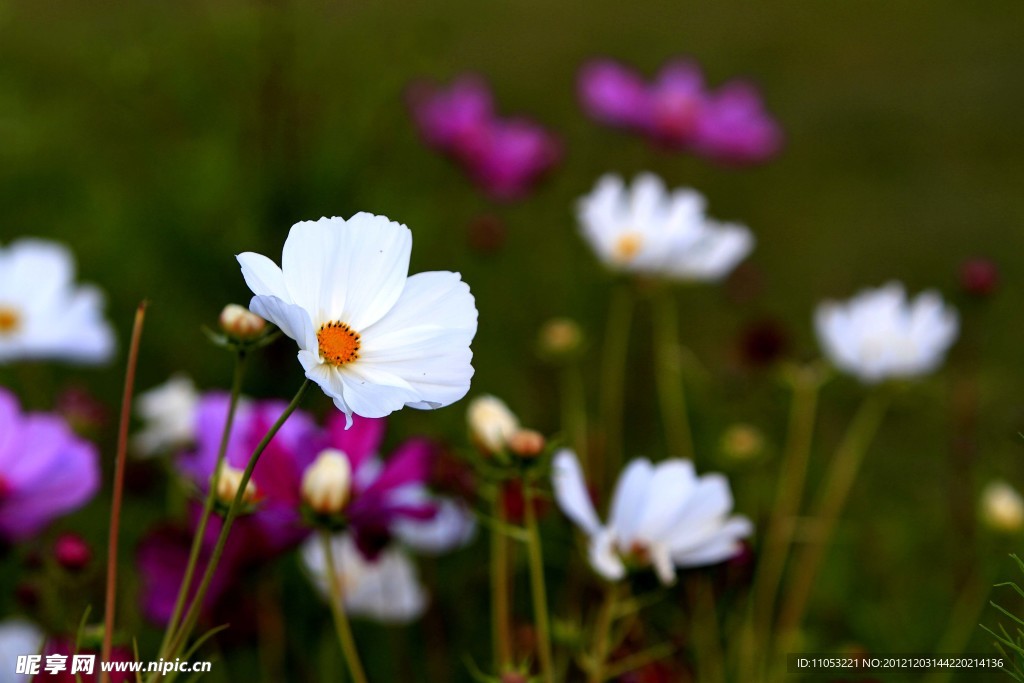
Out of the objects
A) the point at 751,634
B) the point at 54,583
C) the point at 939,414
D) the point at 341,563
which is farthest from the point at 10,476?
the point at 939,414

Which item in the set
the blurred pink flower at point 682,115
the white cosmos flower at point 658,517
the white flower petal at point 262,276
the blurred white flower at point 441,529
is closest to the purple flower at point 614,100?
the blurred pink flower at point 682,115

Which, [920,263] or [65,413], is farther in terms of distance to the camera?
[920,263]

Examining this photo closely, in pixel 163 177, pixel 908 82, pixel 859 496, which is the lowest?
pixel 859 496

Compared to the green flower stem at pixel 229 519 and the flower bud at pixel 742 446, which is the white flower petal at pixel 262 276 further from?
the flower bud at pixel 742 446

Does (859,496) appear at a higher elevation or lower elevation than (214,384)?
lower

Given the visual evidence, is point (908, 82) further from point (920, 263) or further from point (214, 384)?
point (214, 384)

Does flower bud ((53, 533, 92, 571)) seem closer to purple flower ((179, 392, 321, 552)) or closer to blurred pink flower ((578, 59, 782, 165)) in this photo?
purple flower ((179, 392, 321, 552))
